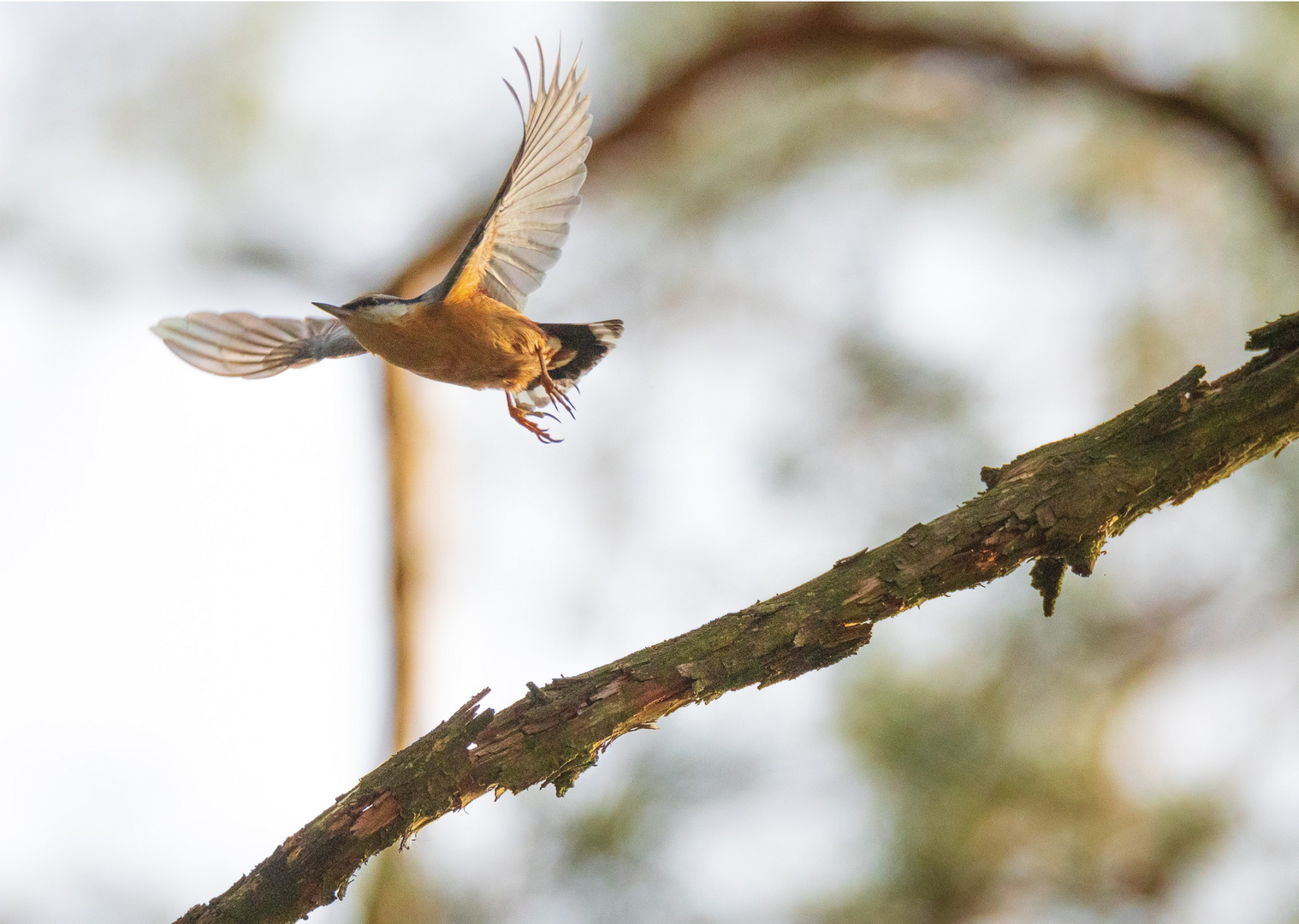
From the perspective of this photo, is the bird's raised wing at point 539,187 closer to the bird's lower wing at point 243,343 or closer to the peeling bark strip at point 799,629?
the bird's lower wing at point 243,343

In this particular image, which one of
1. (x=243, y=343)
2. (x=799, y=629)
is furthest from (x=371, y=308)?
(x=799, y=629)

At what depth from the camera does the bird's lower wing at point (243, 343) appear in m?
2.69

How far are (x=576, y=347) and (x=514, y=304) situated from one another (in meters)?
0.18

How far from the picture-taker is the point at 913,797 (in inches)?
120

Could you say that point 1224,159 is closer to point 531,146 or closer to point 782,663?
point 531,146

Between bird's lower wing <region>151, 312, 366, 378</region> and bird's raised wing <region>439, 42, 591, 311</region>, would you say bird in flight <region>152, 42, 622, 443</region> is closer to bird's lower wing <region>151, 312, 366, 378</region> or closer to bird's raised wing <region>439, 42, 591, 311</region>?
bird's raised wing <region>439, 42, 591, 311</region>

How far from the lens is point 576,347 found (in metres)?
2.57

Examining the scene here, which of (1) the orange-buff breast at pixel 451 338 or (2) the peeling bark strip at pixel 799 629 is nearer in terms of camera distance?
(2) the peeling bark strip at pixel 799 629

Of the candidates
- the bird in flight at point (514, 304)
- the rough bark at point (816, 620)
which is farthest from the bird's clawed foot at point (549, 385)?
the rough bark at point (816, 620)

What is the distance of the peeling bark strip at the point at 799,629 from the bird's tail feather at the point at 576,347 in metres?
1.08

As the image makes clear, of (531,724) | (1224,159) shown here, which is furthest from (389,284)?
(1224,159)

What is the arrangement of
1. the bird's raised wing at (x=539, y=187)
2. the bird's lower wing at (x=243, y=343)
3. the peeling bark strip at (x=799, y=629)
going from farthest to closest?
the bird's lower wing at (x=243, y=343) → the bird's raised wing at (x=539, y=187) → the peeling bark strip at (x=799, y=629)

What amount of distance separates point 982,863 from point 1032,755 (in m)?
0.34

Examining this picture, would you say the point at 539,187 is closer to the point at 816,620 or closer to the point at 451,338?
the point at 451,338
